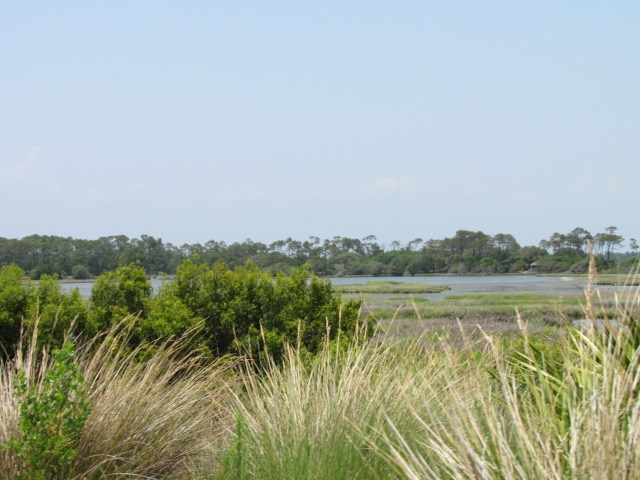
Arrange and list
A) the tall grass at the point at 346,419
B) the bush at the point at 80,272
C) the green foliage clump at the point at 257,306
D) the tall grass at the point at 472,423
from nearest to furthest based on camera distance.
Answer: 1. the tall grass at the point at 472,423
2. the tall grass at the point at 346,419
3. the green foliage clump at the point at 257,306
4. the bush at the point at 80,272

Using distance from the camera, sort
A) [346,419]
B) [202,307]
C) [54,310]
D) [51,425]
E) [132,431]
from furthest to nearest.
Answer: [202,307] < [54,310] < [132,431] < [51,425] < [346,419]

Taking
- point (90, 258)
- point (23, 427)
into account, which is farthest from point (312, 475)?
point (90, 258)

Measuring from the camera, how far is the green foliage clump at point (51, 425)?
4.75 metres

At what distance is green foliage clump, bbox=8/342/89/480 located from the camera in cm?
475

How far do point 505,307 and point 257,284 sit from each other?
71.1 ft

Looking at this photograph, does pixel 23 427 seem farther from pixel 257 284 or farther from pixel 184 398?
pixel 257 284

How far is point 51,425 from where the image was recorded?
483cm

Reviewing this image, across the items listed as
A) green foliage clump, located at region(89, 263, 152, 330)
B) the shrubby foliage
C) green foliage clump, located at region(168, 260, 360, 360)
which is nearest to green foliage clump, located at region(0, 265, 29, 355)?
the shrubby foliage

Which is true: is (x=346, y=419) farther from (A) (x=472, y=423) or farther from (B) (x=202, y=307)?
(B) (x=202, y=307)

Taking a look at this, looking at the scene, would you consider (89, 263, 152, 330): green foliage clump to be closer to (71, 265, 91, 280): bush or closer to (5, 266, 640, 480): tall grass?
(5, 266, 640, 480): tall grass

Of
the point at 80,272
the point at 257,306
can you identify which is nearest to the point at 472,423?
the point at 257,306

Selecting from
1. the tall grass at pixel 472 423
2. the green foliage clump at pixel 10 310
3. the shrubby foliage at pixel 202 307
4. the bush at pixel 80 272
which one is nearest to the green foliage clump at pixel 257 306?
the shrubby foliage at pixel 202 307

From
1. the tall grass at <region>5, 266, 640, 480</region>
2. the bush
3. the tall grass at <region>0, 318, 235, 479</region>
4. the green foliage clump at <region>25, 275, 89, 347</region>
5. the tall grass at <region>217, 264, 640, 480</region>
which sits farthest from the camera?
the bush

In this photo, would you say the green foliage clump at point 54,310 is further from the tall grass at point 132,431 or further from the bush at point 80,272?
the bush at point 80,272
